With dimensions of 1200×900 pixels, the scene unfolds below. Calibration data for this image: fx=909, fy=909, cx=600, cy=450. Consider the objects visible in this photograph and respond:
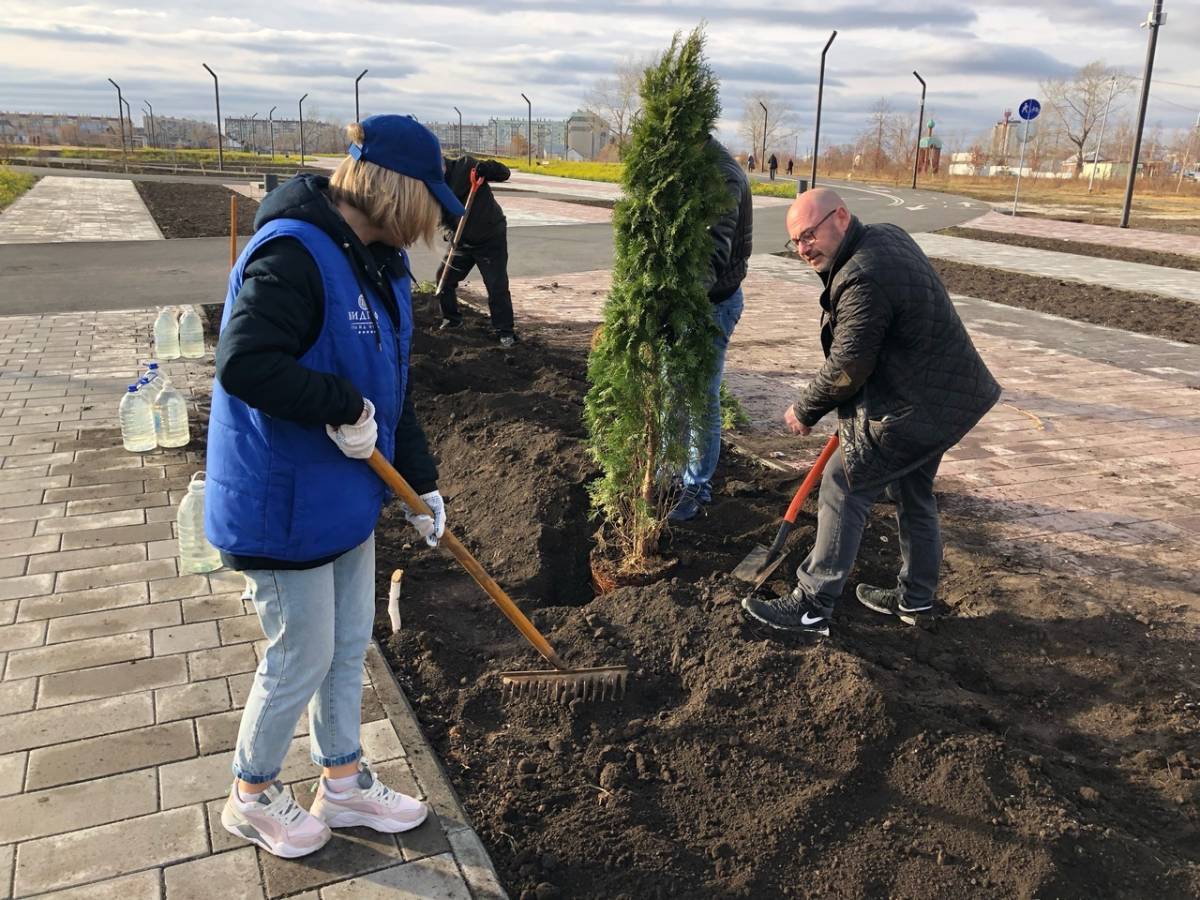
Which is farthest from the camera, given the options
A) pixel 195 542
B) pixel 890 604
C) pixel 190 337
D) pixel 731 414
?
pixel 190 337

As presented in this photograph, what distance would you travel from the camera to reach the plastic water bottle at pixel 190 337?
309 inches

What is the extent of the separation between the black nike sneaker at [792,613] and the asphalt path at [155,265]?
4216 mm

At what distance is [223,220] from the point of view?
63.3ft

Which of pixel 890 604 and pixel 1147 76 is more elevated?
pixel 1147 76

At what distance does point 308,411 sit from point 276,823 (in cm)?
117

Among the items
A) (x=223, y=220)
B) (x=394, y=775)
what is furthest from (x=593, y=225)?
(x=394, y=775)

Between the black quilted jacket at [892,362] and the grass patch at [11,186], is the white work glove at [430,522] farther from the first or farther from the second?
the grass patch at [11,186]

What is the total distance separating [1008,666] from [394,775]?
7.85 ft

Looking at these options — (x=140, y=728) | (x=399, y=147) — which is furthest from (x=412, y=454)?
(x=140, y=728)

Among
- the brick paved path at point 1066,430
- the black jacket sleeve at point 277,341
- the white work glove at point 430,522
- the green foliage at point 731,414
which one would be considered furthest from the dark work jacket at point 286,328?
the green foliage at point 731,414

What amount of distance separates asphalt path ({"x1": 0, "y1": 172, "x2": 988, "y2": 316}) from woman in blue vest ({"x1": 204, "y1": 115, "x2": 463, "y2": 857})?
4.74 metres

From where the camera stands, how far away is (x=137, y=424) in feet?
18.2

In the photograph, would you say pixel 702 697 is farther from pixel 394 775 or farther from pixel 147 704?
pixel 147 704

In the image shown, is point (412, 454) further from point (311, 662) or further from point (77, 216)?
point (77, 216)
